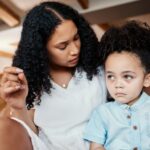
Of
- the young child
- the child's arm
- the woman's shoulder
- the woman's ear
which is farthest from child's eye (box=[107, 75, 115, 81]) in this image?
the woman's shoulder

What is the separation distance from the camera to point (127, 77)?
1.01 meters

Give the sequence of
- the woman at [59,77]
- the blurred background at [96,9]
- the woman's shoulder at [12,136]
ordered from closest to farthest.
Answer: the woman's shoulder at [12,136], the woman at [59,77], the blurred background at [96,9]

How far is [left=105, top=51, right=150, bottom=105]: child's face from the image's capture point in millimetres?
1002

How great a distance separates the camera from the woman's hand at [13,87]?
0.97 meters

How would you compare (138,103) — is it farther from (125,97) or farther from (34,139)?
(34,139)

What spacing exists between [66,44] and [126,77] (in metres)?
0.27

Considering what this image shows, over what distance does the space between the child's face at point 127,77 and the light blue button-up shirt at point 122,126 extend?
1.5 inches

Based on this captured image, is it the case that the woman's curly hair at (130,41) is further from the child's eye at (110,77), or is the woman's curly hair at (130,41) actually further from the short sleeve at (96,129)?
the short sleeve at (96,129)

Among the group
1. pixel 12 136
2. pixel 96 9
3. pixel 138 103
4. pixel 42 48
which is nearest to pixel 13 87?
pixel 12 136

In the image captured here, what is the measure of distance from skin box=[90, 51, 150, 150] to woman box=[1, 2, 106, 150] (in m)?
0.19

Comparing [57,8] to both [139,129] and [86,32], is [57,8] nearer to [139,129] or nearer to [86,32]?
[86,32]

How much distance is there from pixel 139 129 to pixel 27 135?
0.36 meters

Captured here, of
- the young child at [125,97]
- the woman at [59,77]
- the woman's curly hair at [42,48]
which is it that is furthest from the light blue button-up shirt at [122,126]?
the woman's curly hair at [42,48]

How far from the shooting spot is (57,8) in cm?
122
